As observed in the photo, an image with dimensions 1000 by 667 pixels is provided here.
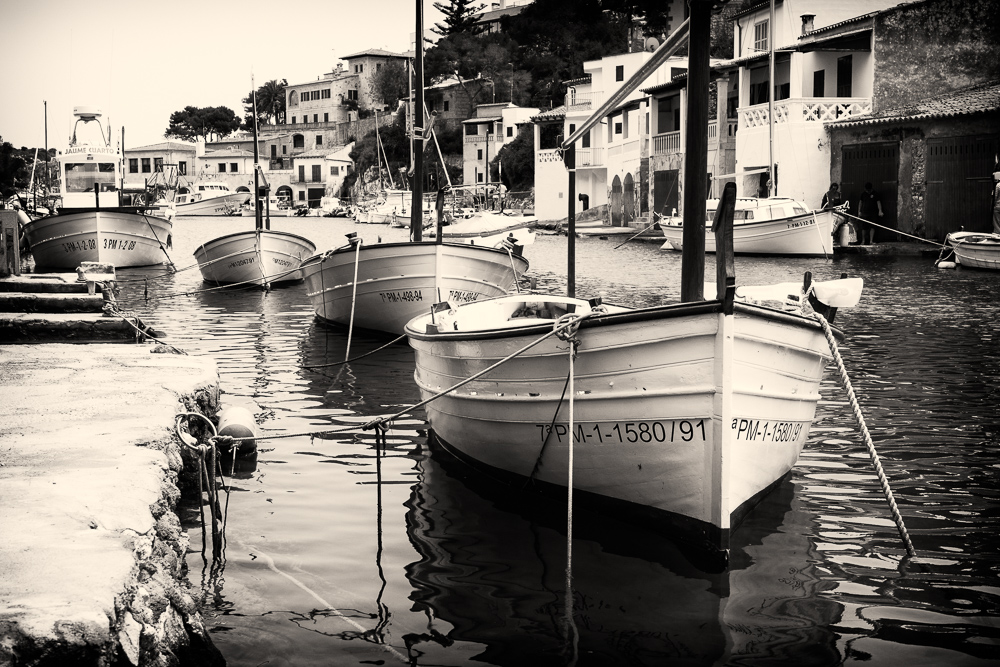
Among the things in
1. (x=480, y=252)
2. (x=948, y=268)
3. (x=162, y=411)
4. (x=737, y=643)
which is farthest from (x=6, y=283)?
(x=948, y=268)

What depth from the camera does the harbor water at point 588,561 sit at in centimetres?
497

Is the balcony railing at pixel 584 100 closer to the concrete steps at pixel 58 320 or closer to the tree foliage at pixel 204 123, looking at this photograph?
the concrete steps at pixel 58 320

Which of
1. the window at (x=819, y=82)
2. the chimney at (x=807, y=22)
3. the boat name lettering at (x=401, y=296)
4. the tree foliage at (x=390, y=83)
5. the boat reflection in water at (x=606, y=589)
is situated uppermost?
the tree foliage at (x=390, y=83)

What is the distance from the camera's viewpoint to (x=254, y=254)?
24047 millimetres

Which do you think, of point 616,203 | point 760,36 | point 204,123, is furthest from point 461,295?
point 204,123

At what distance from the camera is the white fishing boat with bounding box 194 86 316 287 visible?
77.8ft

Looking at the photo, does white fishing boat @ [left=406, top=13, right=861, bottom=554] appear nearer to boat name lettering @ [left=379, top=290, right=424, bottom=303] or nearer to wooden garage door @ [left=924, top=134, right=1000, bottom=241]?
boat name lettering @ [left=379, top=290, right=424, bottom=303]

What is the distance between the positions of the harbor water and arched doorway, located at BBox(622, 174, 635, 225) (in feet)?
129

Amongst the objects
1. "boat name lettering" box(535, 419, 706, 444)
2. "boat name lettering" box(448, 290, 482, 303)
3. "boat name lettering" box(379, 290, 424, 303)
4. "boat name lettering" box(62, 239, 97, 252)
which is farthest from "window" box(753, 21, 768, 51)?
"boat name lettering" box(535, 419, 706, 444)

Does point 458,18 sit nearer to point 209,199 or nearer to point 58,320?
point 209,199

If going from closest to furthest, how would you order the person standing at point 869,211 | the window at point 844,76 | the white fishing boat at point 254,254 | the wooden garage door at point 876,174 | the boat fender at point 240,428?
the boat fender at point 240,428 → the white fishing boat at point 254,254 → the wooden garage door at point 876,174 → the person standing at point 869,211 → the window at point 844,76

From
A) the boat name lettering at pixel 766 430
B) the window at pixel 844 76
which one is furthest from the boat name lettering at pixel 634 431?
the window at pixel 844 76

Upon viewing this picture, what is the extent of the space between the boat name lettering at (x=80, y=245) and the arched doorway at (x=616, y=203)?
2940 cm

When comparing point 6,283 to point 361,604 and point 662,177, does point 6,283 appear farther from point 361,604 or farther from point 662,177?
point 662,177
